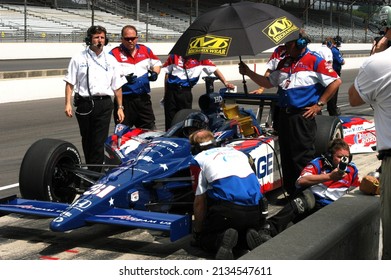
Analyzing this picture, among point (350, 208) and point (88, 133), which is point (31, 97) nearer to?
point (88, 133)

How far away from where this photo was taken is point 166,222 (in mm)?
4434

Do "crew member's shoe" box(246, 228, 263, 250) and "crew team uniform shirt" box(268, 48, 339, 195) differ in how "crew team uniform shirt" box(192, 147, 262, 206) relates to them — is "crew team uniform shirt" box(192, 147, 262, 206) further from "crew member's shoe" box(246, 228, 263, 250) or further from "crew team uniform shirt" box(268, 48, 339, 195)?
"crew team uniform shirt" box(268, 48, 339, 195)

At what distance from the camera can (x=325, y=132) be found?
269 inches

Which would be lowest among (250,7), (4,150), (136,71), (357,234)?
(4,150)

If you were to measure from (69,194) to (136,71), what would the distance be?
2.19 m

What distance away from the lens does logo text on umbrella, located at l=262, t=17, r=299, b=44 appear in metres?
5.87

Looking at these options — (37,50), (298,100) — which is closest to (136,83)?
(298,100)

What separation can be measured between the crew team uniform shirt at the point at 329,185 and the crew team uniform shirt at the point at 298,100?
0.80 metres

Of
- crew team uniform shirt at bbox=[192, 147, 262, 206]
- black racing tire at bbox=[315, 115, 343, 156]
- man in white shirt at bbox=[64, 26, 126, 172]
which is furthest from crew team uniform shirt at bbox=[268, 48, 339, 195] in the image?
man in white shirt at bbox=[64, 26, 126, 172]

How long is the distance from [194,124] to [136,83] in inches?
70.7

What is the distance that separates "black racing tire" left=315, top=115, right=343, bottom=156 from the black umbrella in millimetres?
1329

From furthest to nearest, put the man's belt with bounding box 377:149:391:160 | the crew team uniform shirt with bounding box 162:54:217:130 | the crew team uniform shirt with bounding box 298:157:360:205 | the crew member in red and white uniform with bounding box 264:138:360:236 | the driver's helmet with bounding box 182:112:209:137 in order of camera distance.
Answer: the crew team uniform shirt with bounding box 162:54:217:130 → the driver's helmet with bounding box 182:112:209:137 → the crew team uniform shirt with bounding box 298:157:360:205 → the crew member in red and white uniform with bounding box 264:138:360:236 → the man's belt with bounding box 377:149:391:160
